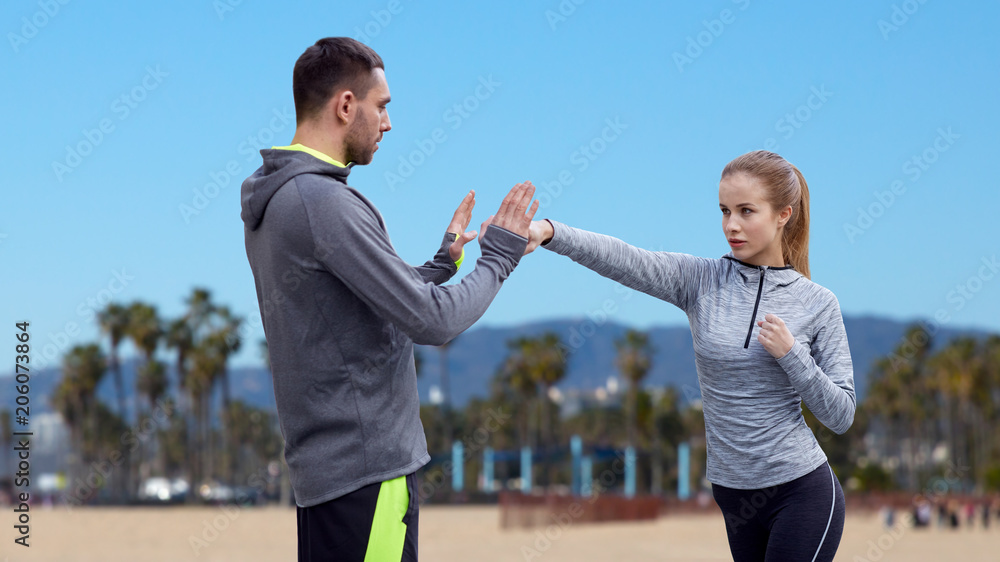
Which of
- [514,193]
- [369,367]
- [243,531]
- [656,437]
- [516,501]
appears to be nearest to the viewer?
[369,367]

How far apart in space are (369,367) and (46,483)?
5877 inches

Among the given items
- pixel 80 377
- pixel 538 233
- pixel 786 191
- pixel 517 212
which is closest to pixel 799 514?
pixel 786 191

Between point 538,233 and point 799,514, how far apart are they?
1.32m

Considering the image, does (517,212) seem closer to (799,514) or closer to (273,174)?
(273,174)

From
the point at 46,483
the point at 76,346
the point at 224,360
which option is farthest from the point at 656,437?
the point at 46,483

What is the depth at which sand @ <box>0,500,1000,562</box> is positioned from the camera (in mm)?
22125

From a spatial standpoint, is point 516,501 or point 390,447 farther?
point 516,501

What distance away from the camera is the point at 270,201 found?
2812 mm

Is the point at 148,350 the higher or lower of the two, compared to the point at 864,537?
higher

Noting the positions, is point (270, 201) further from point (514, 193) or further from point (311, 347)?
point (514, 193)

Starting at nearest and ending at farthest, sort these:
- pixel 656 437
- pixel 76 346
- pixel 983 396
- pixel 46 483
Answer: pixel 76 346, pixel 983 396, pixel 656 437, pixel 46 483

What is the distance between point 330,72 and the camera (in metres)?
2.90

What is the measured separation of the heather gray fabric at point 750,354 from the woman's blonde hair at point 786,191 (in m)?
0.10

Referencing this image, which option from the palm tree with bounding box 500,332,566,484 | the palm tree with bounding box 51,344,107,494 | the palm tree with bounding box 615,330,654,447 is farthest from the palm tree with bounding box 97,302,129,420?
the palm tree with bounding box 615,330,654,447
